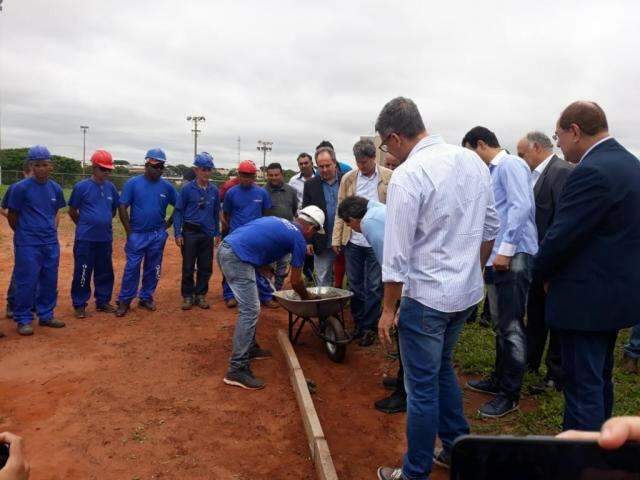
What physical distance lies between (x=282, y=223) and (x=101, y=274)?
134 inches

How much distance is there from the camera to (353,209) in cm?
385

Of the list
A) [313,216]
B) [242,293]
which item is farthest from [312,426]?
[313,216]

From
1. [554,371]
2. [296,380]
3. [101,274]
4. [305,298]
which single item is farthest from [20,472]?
[101,274]

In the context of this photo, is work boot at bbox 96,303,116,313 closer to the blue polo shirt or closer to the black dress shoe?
the blue polo shirt

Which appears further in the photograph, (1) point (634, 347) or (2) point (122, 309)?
(2) point (122, 309)

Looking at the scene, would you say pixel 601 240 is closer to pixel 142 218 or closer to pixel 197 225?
pixel 197 225

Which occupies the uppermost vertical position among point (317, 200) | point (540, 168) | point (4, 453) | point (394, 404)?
point (540, 168)

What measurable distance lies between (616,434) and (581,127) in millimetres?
2345

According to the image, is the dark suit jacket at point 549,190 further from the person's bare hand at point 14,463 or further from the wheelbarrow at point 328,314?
the person's bare hand at point 14,463

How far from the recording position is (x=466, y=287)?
260 cm

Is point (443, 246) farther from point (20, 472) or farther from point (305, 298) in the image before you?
point (305, 298)

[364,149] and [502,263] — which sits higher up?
[364,149]

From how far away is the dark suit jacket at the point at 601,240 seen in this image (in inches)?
96.4

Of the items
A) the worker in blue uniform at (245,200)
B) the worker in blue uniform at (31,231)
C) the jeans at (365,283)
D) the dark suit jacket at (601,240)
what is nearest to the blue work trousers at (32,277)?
the worker in blue uniform at (31,231)
